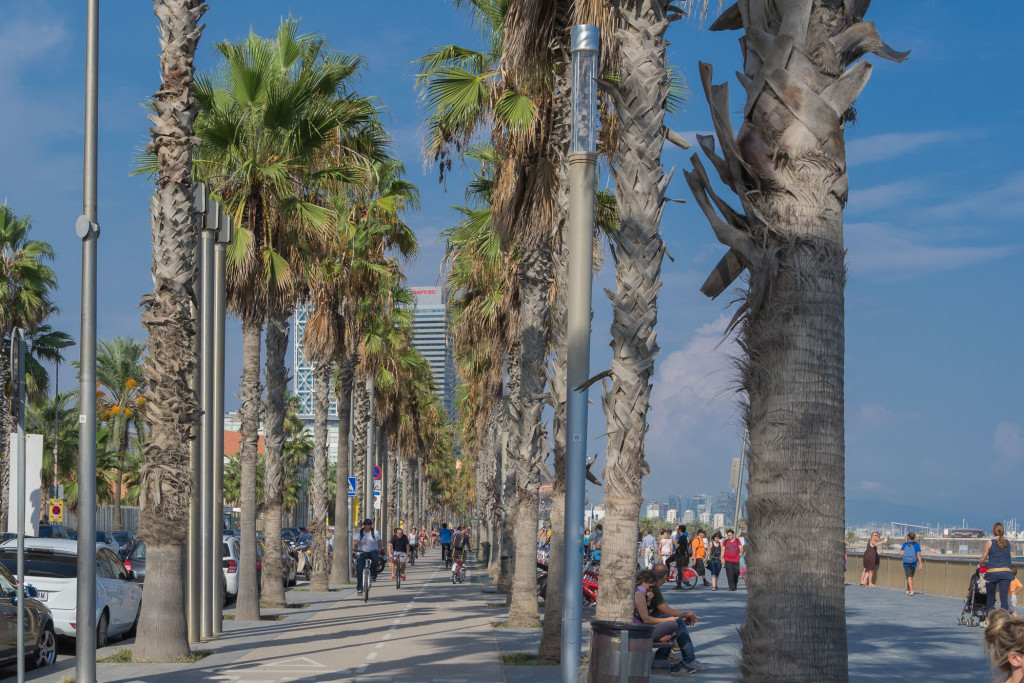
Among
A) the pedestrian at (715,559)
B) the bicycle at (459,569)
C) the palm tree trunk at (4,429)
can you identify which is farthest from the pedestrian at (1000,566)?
the palm tree trunk at (4,429)

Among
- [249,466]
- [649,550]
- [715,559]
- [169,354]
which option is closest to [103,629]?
[169,354]

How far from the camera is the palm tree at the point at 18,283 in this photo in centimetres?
3731

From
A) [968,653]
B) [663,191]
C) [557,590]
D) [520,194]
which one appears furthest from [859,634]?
[663,191]

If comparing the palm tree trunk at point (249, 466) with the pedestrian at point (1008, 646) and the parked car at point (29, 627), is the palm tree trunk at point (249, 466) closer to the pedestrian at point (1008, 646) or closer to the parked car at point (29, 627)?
the parked car at point (29, 627)

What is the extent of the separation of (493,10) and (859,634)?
1232cm

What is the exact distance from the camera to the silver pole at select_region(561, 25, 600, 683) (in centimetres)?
1004

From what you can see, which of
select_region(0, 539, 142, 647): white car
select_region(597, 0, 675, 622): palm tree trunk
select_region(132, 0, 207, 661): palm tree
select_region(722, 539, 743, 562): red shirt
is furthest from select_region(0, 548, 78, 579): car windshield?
select_region(722, 539, 743, 562): red shirt

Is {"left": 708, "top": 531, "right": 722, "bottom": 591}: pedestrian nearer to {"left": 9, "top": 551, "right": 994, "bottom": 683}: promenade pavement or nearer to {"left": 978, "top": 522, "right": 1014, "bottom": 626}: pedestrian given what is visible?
{"left": 9, "top": 551, "right": 994, "bottom": 683}: promenade pavement

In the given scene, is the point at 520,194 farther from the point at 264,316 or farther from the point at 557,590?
the point at 264,316

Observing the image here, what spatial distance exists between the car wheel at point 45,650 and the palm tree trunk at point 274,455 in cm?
859

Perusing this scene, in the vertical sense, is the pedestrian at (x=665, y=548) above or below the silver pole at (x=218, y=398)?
below

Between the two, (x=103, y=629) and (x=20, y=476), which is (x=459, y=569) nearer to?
(x=103, y=629)

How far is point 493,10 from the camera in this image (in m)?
19.7

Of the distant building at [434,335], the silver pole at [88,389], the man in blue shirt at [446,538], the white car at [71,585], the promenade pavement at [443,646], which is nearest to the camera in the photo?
the silver pole at [88,389]
